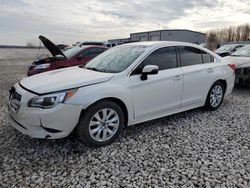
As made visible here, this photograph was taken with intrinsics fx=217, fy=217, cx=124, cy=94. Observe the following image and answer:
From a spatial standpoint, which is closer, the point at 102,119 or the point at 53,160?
the point at 53,160

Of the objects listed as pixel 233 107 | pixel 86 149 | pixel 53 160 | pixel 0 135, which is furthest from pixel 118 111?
pixel 233 107

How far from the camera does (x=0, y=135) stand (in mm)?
3680

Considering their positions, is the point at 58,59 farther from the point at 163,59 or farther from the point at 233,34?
the point at 233,34

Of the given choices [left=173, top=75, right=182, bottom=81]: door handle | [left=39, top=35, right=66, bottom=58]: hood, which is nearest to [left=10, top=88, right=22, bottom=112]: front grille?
[left=173, top=75, right=182, bottom=81]: door handle

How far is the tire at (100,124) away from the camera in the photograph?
3.11 m

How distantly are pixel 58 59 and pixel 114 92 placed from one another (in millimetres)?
4529

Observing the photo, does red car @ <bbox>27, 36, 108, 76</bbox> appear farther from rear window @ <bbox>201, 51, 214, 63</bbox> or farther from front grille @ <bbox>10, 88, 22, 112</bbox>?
rear window @ <bbox>201, 51, 214, 63</bbox>

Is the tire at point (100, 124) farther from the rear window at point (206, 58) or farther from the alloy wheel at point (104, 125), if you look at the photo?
the rear window at point (206, 58)

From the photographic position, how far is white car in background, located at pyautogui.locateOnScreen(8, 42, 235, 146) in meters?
2.95

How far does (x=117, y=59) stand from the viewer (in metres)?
3.90

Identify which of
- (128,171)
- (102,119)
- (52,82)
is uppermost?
(52,82)

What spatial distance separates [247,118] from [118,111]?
9.59 ft

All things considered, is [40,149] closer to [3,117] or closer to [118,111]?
[118,111]

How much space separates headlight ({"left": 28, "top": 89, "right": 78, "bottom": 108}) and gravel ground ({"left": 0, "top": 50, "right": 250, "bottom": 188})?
74cm
